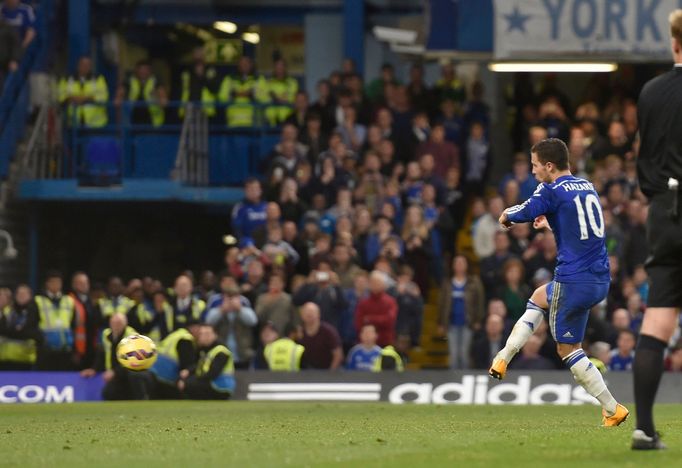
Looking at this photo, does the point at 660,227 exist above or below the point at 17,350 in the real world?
above

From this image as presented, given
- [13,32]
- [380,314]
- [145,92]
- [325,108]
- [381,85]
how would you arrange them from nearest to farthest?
[380,314], [325,108], [381,85], [13,32], [145,92]

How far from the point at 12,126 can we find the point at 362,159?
20.0ft

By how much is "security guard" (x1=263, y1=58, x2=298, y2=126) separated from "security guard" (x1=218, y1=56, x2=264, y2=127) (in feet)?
0.51

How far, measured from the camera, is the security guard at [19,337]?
22250 millimetres

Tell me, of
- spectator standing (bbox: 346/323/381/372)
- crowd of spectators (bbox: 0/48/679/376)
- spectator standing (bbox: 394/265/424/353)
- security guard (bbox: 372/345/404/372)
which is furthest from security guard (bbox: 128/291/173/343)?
spectator standing (bbox: 394/265/424/353)

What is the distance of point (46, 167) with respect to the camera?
2695cm

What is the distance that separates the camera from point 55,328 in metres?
22.4

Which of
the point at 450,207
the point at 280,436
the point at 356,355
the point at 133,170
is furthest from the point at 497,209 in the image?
the point at 280,436

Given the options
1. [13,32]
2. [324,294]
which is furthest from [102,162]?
[324,294]

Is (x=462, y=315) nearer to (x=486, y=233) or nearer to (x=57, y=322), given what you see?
(x=486, y=233)

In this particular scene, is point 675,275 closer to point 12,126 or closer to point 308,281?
point 308,281

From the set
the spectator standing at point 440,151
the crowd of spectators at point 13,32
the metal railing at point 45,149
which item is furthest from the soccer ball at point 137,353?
the crowd of spectators at point 13,32

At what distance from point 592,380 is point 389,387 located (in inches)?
303

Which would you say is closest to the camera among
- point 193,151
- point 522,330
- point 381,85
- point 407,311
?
point 522,330
